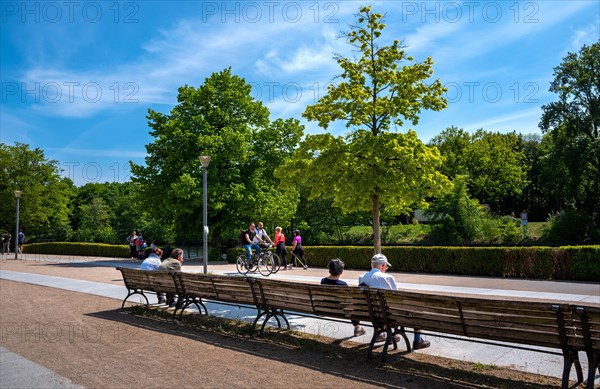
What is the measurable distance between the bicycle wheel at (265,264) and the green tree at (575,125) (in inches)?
1180

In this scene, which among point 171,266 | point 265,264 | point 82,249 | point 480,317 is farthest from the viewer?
point 82,249

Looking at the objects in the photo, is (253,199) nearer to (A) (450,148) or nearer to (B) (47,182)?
(B) (47,182)

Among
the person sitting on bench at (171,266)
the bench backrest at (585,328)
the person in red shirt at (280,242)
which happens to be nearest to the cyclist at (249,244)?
the person in red shirt at (280,242)

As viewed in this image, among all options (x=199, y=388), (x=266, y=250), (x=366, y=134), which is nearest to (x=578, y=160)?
(x=266, y=250)

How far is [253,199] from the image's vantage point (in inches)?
1072

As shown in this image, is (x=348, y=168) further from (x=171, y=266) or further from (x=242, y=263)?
(x=242, y=263)

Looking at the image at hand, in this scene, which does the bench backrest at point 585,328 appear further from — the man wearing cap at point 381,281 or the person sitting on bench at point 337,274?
the person sitting on bench at point 337,274

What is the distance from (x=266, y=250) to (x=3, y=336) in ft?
34.1

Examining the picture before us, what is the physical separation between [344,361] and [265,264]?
11.1 m

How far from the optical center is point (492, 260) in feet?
54.2

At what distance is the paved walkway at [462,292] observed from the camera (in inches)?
240

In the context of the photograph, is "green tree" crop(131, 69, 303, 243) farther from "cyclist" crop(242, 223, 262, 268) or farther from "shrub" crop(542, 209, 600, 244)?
"shrub" crop(542, 209, 600, 244)

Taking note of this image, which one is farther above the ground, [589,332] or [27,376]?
[589,332]

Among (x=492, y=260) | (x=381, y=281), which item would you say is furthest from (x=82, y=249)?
(x=381, y=281)
